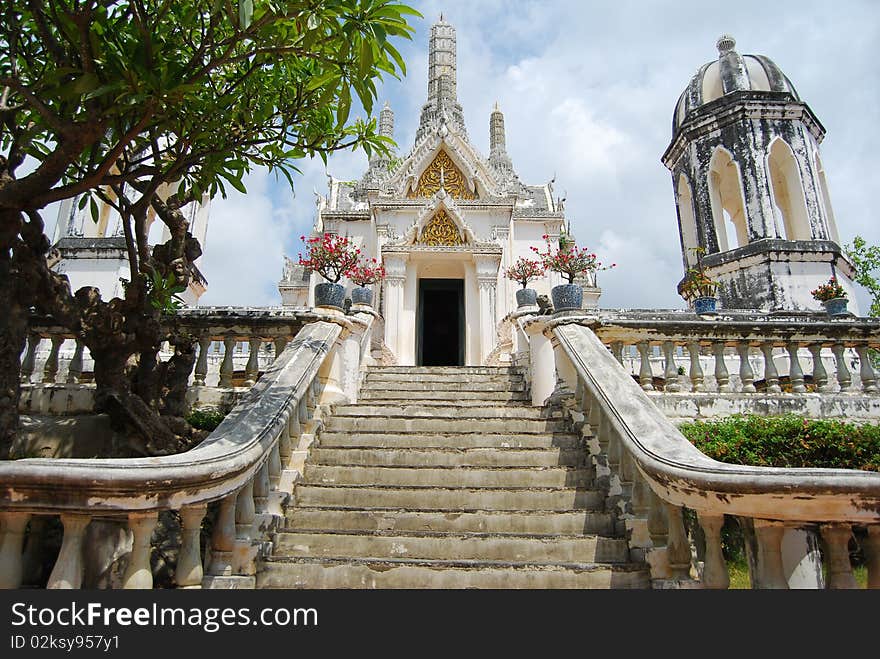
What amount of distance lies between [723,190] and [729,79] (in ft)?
9.99

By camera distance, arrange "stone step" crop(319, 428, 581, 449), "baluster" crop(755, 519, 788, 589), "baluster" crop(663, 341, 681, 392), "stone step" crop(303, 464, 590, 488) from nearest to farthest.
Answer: "baluster" crop(755, 519, 788, 589), "stone step" crop(303, 464, 590, 488), "stone step" crop(319, 428, 581, 449), "baluster" crop(663, 341, 681, 392)

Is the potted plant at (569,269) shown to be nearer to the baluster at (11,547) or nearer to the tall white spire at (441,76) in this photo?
the baluster at (11,547)

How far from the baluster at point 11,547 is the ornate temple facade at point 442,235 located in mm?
10511

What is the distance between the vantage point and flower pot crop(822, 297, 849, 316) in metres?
9.27

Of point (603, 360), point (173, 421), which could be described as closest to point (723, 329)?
point (603, 360)

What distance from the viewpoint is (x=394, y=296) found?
45.1ft

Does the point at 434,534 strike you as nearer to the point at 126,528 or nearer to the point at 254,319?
the point at 126,528

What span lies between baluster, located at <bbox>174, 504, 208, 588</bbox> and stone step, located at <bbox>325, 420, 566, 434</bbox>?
2.62 metres

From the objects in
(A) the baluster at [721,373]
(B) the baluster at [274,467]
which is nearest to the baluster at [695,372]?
(A) the baluster at [721,373]

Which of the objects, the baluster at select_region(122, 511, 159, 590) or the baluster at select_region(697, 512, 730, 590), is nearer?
the baluster at select_region(122, 511, 159, 590)

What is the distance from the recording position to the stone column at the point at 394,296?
13.4 m

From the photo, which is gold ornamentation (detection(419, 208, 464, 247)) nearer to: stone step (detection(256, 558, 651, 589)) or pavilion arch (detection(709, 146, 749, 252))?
pavilion arch (detection(709, 146, 749, 252))

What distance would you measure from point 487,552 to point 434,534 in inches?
16.1

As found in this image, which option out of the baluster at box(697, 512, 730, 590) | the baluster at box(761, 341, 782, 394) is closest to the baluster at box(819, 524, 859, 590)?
the baluster at box(697, 512, 730, 590)
